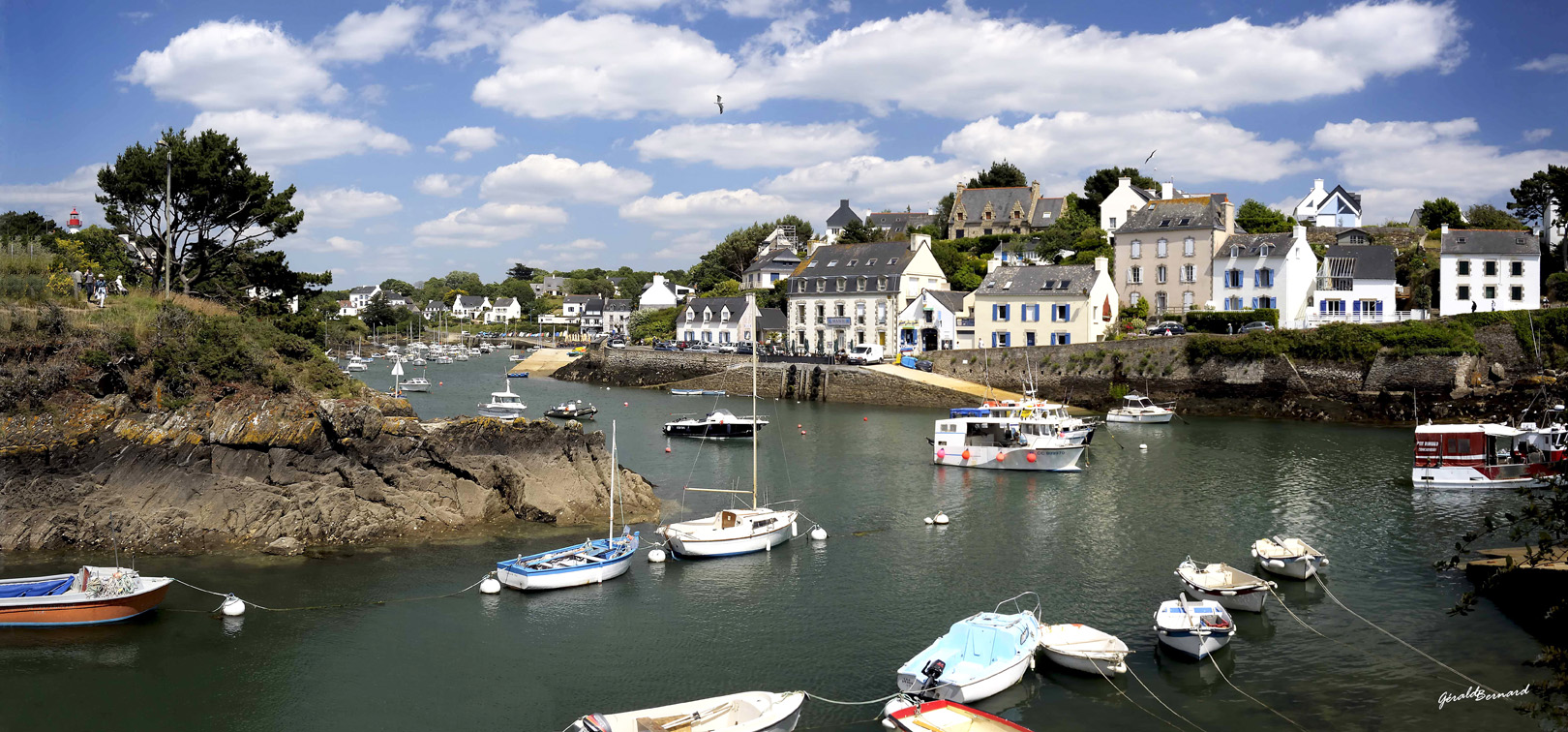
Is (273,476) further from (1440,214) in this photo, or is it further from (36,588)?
(1440,214)

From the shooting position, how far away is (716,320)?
9031cm

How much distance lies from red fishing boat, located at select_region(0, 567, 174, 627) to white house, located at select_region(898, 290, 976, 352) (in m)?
55.3

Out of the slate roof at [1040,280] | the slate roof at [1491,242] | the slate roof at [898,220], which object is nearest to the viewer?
the slate roof at [1491,242]

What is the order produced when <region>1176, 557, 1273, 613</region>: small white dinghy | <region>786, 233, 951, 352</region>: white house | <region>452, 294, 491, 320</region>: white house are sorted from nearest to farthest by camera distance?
<region>1176, 557, 1273, 613</region>: small white dinghy < <region>786, 233, 951, 352</region>: white house < <region>452, 294, 491, 320</region>: white house

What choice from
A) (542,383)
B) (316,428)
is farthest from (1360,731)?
(542,383)

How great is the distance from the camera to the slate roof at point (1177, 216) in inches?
2571

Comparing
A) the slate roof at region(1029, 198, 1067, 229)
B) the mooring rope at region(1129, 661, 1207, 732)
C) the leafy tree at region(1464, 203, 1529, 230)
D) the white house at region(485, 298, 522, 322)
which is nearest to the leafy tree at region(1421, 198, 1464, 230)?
the leafy tree at region(1464, 203, 1529, 230)

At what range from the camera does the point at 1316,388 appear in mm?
52750

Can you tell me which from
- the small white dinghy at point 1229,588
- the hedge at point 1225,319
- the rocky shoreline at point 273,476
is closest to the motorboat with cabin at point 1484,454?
the small white dinghy at point 1229,588

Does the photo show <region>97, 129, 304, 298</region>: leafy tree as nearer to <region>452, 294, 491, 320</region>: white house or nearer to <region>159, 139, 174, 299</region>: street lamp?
<region>159, 139, 174, 299</region>: street lamp

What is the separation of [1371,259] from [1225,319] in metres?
10.6

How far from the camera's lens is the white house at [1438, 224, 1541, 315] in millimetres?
58688

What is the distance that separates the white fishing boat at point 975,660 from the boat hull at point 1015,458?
20234 millimetres

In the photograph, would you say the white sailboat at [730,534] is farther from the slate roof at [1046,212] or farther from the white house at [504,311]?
the white house at [504,311]
